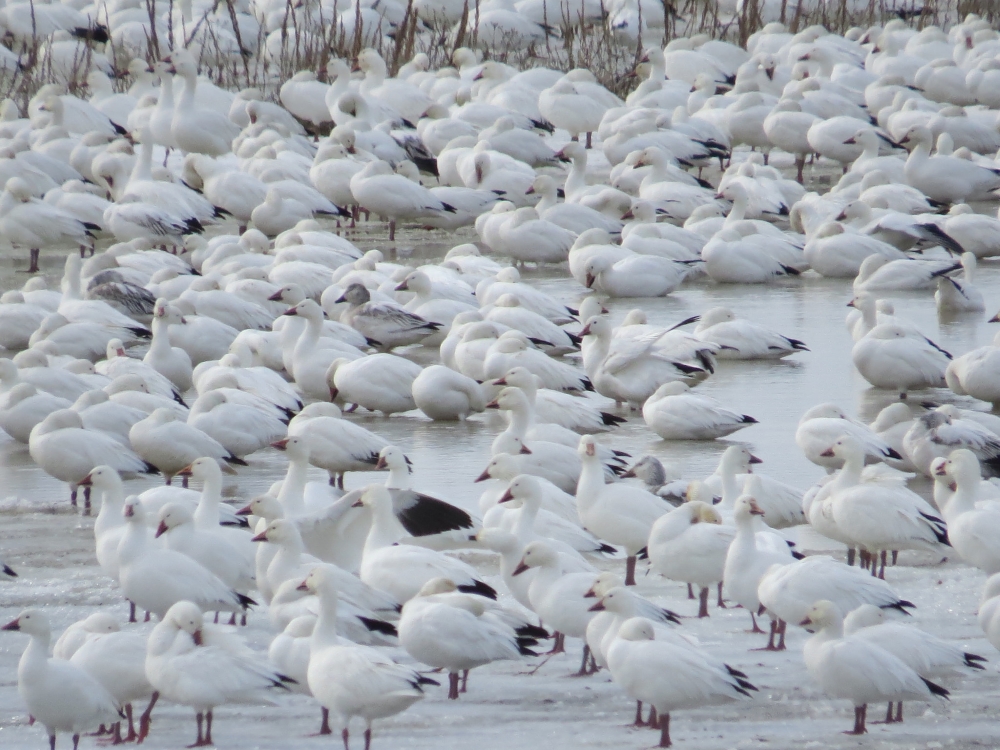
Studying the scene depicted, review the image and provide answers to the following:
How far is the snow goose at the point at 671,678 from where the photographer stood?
5.34 m

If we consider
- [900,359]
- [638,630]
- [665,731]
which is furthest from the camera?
[900,359]

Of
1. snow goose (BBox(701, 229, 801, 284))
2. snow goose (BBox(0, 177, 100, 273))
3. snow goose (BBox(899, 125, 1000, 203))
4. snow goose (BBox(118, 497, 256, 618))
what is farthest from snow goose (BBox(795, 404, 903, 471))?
snow goose (BBox(899, 125, 1000, 203))

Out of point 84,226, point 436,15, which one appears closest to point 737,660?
point 84,226

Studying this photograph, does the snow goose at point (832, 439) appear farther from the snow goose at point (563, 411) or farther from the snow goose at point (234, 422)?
the snow goose at point (234, 422)

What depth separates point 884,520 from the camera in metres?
7.01

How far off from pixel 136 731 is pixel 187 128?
12.9 meters

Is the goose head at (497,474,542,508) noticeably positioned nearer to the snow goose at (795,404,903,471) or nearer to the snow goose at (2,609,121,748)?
the snow goose at (795,404,903,471)

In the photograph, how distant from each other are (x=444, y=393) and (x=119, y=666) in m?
4.41

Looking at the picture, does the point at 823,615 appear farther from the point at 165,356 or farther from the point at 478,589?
the point at 165,356

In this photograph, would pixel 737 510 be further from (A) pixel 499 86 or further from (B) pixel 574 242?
(A) pixel 499 86

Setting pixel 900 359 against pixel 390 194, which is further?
pixel 390 194

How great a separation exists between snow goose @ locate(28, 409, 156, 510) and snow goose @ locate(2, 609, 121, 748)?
282cm

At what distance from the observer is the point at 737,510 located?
6484mm

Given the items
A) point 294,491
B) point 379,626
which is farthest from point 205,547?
point 379,626
